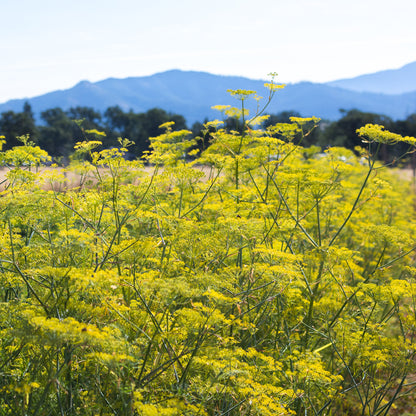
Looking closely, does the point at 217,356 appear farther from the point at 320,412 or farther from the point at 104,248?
the point at 320,412

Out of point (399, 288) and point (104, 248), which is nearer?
point (104, 248)

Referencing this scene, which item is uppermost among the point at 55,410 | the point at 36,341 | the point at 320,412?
the point at 36,341

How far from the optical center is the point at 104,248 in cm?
360

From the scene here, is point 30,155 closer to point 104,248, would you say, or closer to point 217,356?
point 104,248

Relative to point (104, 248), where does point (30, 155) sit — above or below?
above

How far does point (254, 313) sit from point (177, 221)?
160cm

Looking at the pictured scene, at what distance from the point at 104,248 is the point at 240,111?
3.69 meters

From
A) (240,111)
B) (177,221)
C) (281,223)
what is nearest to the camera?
(177,221)

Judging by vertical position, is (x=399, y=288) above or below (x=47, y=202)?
below

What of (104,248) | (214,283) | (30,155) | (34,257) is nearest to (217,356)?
(214,283)

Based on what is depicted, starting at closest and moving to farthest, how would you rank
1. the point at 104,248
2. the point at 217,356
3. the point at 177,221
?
the point at 217,356 → the point at 104,248 → the point at 177,221

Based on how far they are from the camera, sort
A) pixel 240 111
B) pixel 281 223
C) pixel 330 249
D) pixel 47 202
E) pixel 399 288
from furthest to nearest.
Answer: pixel 240 111, pixel 281 223, pixel 330 249, pixel 47 202, pixel 399 288

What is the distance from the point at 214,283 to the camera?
3227 mm

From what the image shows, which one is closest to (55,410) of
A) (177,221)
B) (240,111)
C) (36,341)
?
(36,341)
